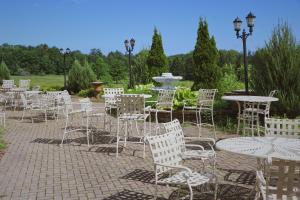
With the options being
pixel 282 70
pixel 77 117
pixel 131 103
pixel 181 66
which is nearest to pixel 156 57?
pixel 77 117

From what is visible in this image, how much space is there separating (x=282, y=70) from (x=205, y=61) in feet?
15.2

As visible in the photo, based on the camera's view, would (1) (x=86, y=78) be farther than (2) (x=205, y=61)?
Yes

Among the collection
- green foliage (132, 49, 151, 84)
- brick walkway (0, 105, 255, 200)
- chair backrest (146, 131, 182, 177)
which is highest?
green foliage (132, 49, 151, 84)

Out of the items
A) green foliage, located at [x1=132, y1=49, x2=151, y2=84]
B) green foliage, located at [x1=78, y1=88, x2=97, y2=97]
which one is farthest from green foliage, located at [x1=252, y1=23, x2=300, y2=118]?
green foliage, located at [x1=78, y1=88, x2=97, y2=97]

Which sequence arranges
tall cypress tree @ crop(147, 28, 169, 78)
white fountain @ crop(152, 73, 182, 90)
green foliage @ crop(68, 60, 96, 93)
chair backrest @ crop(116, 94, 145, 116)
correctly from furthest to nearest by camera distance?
green foliage @ crop(68, 60, 96, 93)
tall cypress tree @ crop(147, 28, 169, 78)
white fountain @ crop(152, 73, 182, 90)
chair backrest @ crop(116, 94, 145, 116)

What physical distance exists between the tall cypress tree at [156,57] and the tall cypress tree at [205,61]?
4538mm

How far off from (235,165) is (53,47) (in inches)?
1311

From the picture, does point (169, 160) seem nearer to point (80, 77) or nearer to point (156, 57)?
point (156, 57)

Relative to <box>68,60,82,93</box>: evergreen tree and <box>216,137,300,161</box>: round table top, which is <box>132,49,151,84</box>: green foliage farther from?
<box>216,137,300,161</box>: round table top

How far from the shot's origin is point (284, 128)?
438cm

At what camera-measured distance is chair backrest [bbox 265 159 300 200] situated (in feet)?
8.16

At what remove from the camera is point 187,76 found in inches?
1357

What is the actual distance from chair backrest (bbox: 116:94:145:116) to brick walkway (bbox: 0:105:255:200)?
2.77 ft

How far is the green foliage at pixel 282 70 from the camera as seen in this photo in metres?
9.12
